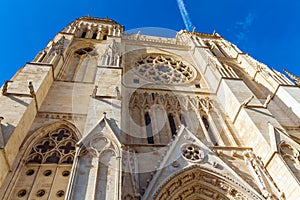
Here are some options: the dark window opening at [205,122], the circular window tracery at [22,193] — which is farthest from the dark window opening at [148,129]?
the circular window tracery at [22,193]

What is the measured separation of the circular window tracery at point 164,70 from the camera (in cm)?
1222

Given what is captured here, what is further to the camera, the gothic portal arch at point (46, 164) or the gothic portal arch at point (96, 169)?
the gothic portal arch at point (46, 164)

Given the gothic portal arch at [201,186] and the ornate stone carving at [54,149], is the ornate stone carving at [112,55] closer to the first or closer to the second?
the ornate stone carving at [54,149]

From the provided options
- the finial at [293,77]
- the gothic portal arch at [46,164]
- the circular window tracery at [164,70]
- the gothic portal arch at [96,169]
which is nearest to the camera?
the gothic portal arch at [96,169]

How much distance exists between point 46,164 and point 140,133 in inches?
125

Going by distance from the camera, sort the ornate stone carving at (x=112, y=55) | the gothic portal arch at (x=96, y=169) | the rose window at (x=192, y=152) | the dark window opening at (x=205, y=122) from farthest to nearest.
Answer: the ornate stone carving at (x=112, y=55) < the dark window opening at (x=205, y=122) < the rose window at (x=192, y=152) < the gothic portal arch at (x=96, y=169)

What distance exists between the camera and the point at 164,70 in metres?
13.3

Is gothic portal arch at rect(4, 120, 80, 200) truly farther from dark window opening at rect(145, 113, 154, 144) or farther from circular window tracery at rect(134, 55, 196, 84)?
circular window tracery at rect(134, 55, 196, 84)

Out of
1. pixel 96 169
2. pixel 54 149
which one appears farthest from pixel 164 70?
pixel 96 169

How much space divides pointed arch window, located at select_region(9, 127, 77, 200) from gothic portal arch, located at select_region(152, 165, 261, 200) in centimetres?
261

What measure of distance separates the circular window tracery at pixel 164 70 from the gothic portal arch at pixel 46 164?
5.72 m

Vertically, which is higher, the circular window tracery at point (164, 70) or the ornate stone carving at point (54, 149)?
the circular window tracery at point (164, 70)

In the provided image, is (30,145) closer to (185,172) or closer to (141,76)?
(185,172)

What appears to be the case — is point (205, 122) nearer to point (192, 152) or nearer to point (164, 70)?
point (192, 152)
